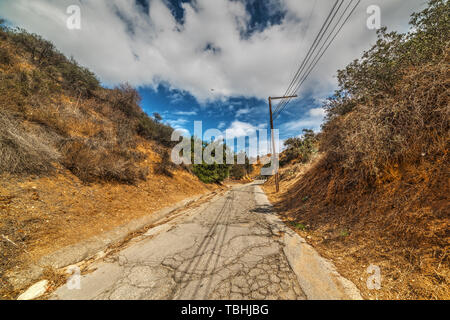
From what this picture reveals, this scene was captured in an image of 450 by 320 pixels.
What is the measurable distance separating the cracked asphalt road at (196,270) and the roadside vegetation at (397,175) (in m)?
1.22

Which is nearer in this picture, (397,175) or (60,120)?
(397,175)

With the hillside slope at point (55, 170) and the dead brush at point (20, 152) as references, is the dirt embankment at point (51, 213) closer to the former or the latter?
the hillside slope at point (55, 170)

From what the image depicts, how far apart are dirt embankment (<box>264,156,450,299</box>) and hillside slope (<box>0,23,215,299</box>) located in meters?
5.63

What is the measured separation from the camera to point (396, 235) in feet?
8.89

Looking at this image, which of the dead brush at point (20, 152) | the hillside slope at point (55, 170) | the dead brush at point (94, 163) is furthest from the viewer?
the dead brush at point (94, 163)

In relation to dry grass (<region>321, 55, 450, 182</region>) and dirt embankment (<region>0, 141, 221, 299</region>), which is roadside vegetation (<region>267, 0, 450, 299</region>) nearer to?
dry grass (<region>321, 55, 450, 182</region>)

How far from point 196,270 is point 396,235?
3761 millimetres

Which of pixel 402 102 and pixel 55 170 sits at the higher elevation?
pixel 402 102

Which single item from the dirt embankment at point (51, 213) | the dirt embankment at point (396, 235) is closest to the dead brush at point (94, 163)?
the dirt embankment at point (51, 213)

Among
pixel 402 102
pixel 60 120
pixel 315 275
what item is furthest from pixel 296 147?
pixel 60 120

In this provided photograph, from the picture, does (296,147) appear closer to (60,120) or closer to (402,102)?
(402,102)

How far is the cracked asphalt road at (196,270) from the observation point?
2.23 metres
